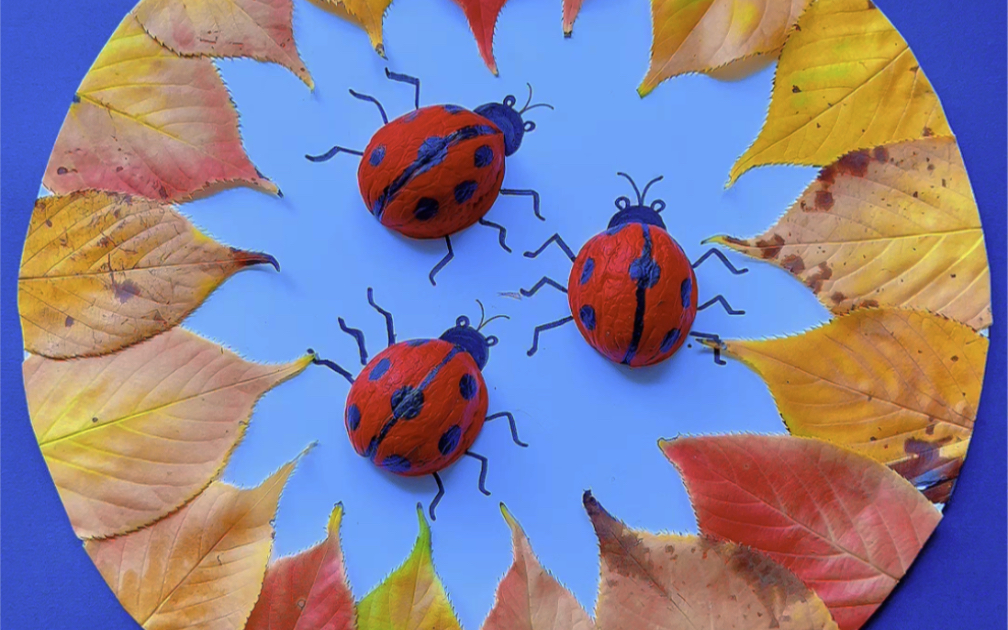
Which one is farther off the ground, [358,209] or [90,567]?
[358,209]

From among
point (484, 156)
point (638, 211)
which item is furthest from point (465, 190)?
point (638, 211)

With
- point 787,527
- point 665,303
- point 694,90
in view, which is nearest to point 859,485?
point 787,527

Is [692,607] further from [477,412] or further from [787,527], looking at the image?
[477,412]

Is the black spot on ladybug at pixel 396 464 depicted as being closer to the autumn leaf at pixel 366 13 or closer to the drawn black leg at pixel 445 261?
the drawn black leg at pixel 445 261

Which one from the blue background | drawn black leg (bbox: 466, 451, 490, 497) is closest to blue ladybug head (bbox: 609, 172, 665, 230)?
the blue background

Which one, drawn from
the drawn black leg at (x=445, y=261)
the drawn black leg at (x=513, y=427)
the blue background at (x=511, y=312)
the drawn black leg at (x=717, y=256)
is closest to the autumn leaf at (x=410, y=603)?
the blue background at (x=511, y=312)

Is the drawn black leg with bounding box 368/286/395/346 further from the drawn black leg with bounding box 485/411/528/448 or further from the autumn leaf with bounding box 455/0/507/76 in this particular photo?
the autumn leaf with bounding box 455/0/507/76
